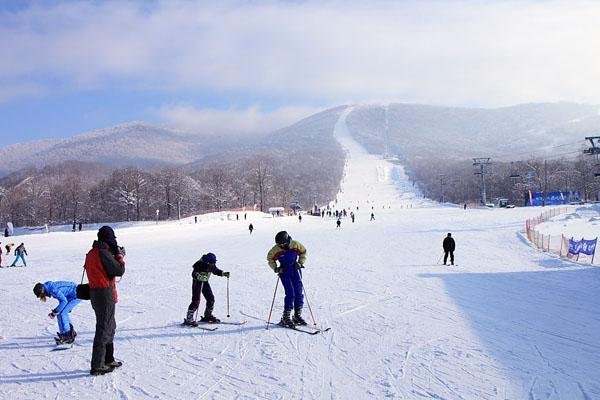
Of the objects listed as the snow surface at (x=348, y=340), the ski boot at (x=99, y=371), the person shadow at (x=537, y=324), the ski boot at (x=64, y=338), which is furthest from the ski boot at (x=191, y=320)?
the person shadow at (x=537, y=324)

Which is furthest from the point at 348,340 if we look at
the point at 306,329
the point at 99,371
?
the point at 99,371

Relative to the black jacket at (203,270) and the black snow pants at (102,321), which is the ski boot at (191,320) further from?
the black snow pants at (102,321)

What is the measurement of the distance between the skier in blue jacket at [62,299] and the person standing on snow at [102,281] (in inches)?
56.9

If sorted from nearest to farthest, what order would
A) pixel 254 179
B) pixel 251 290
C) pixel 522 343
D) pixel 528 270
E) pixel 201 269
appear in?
pixel 522 343
pixel 201 269
pixel 251 290
pixel 528 270
pixel 254 179

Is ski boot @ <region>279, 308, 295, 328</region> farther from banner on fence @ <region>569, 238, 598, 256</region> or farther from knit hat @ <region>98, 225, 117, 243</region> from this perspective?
banner on fence @ <region>569, 238, 598, 256</region>

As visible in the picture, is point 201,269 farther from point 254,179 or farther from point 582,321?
point 254,179

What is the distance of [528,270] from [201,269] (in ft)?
40.0

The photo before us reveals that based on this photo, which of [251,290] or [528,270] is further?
[528,270]

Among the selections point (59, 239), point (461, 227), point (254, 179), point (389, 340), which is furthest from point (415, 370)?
point (254, 179)

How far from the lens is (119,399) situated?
5.50 meters

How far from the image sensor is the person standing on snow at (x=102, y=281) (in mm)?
5922

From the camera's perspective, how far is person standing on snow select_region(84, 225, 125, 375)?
19.4 feet

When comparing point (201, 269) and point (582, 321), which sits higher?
point (201, 269)

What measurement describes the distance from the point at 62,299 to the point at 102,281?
178cm
